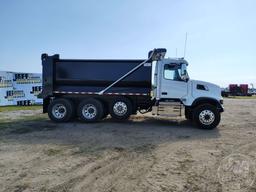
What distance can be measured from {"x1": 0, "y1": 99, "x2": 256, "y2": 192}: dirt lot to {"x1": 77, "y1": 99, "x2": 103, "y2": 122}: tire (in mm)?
1435

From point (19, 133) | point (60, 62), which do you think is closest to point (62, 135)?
point (19, 133)

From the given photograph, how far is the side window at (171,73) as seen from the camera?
11.3 metres

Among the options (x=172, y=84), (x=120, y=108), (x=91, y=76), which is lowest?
(x=120, y=108)

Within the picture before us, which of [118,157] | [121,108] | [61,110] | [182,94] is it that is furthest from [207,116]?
[61,110]

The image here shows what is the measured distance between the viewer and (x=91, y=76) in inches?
478

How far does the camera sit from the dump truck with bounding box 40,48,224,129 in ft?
36.7

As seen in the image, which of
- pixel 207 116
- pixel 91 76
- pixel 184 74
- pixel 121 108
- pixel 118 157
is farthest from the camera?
pixel 91 76

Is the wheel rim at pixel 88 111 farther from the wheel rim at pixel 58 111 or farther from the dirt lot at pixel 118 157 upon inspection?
the dirt lot at pixel 118 157

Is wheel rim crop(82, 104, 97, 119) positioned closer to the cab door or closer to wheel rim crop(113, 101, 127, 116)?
wheel rim crop(113, 101, 127, 116)

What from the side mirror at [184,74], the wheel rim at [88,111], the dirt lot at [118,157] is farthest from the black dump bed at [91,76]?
the dirt lot at [118,157]

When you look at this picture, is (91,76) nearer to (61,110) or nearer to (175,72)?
(61,110)

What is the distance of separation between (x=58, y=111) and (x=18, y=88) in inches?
450

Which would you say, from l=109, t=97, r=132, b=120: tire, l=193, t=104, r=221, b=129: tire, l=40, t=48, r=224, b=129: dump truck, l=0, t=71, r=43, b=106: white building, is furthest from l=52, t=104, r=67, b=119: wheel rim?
l=0, t=71, r=43, b=106: white building

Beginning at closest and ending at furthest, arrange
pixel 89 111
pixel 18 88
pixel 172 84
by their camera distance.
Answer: pixel 172 84, pixel 89 111, pixel 18 88
